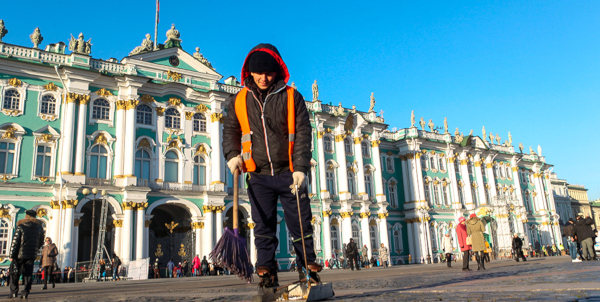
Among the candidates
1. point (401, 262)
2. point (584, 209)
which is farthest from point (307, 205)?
point (584, 209)

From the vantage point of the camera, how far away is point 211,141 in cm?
2920

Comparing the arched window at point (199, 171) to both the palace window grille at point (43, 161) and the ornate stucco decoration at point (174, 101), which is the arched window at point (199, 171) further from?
the palace window grille at point (43, 161)

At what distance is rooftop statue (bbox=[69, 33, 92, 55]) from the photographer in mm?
26203

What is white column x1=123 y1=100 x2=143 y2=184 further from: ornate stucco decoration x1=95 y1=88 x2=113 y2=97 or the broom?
the broom

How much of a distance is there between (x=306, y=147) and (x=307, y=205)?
1.87 feet

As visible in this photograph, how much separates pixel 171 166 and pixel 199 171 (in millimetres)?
1689

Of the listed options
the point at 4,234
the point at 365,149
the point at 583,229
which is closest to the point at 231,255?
the point at 583,229

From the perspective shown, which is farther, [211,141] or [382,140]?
[382,140]

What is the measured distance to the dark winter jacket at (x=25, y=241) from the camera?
26.1ft

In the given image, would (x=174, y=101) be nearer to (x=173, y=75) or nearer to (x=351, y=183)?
(x=173, y=75)

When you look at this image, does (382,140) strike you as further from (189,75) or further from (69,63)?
(69,63)

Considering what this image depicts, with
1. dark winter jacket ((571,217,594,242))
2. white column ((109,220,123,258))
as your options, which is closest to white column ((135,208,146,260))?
white column ((109,220,123,258))

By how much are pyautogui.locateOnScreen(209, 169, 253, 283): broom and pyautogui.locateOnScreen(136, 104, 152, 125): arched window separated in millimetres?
24152

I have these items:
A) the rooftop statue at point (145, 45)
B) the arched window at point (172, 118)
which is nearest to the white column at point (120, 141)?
the arched window at point (172, 118)
